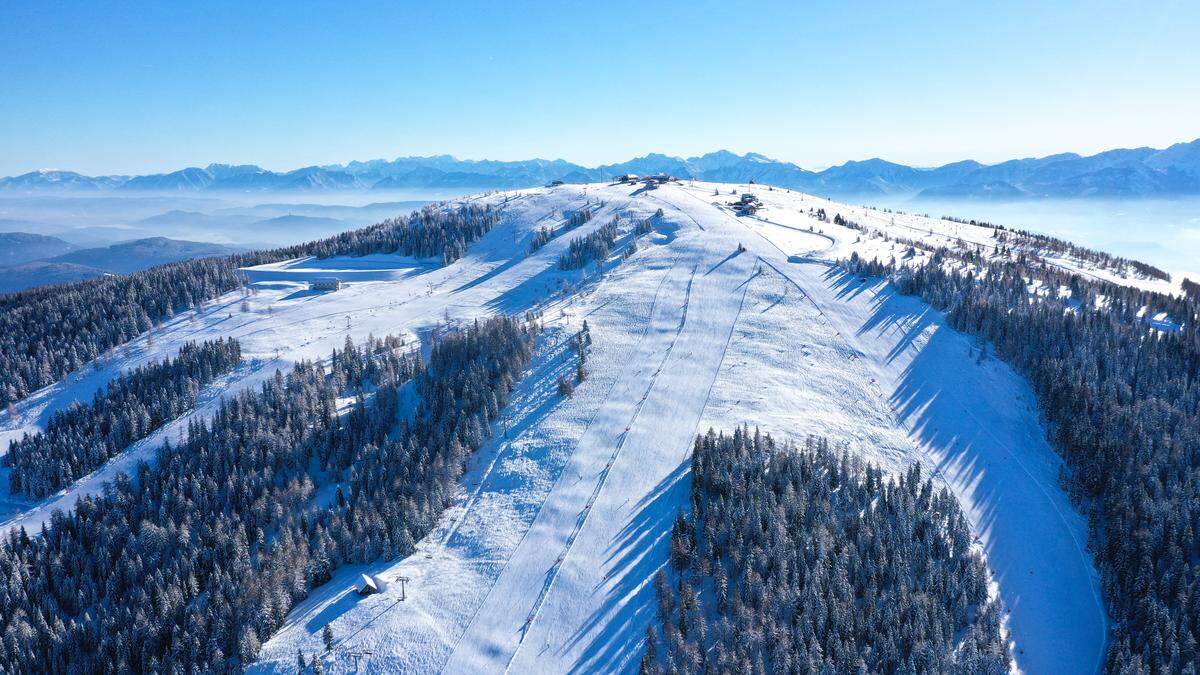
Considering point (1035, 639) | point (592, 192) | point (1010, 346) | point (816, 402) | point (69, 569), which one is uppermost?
point (592, 192)

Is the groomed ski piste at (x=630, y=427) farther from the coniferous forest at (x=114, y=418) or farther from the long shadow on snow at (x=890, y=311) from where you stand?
the coniferous forest at (x=114, y=418)

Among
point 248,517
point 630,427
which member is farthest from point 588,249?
point 248,517

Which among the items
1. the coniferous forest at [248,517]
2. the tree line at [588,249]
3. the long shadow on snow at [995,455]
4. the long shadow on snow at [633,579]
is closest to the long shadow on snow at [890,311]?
the long shadow on snow at [995,455]

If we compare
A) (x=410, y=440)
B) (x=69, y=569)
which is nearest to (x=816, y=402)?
(x=410, y=440)

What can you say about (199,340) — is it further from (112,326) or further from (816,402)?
(816,402)

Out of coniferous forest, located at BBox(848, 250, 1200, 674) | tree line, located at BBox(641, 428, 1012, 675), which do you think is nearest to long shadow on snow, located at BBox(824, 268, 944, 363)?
coniferous forest, located at BBox(848, 250, 1200, 674)
